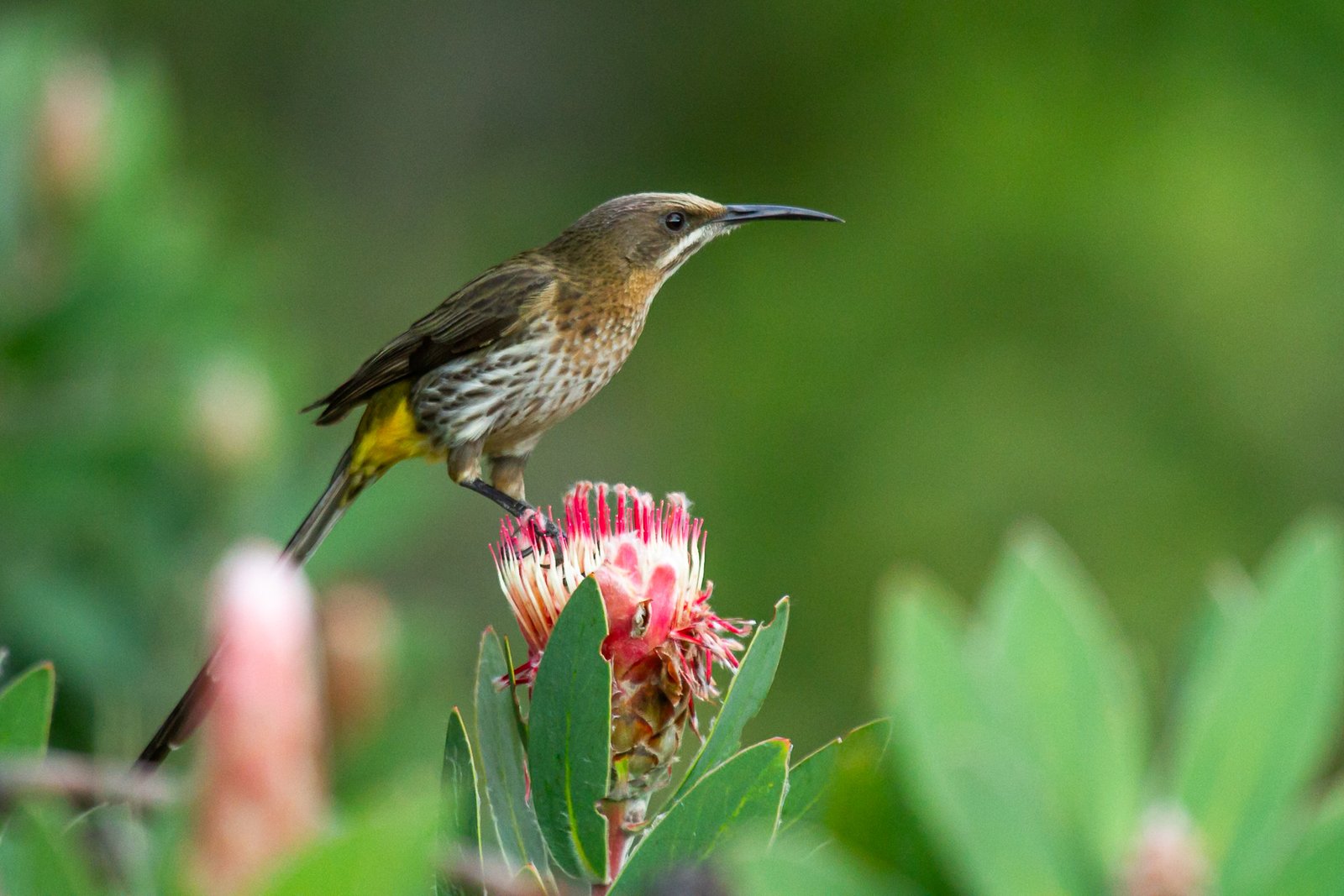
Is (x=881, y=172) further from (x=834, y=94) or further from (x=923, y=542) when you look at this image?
(x=923, y=542)

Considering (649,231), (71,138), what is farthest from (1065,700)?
(71,138)

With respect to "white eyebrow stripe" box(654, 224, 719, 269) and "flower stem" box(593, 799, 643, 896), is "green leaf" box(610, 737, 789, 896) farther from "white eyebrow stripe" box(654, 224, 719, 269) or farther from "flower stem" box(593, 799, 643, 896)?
"white eyebrow stripe" box(654, 224, 719, 269)

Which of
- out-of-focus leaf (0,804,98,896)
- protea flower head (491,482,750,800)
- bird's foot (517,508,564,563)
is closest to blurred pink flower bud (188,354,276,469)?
bird's foot (517,508,564,563)

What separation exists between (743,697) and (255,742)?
732 mm

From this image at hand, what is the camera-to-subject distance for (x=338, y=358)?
9.24 metres

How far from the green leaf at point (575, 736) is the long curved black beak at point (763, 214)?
1.73m

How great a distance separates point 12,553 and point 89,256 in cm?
77

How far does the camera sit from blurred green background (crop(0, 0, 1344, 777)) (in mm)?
8523

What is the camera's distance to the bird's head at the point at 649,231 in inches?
122

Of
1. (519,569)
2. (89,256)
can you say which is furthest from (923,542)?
(519,569)

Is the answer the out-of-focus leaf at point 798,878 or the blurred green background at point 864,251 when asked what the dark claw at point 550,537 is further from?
the blurred green background at point 864,251

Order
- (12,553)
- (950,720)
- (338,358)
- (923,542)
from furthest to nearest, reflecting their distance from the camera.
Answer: (338,358), (923,542), (12,553), (950,720)

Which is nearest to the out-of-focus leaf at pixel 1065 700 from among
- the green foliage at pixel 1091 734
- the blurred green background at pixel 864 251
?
the green foliage at pixel 1091 734

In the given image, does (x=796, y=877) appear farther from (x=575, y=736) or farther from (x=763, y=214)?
(x=763, y=214)
